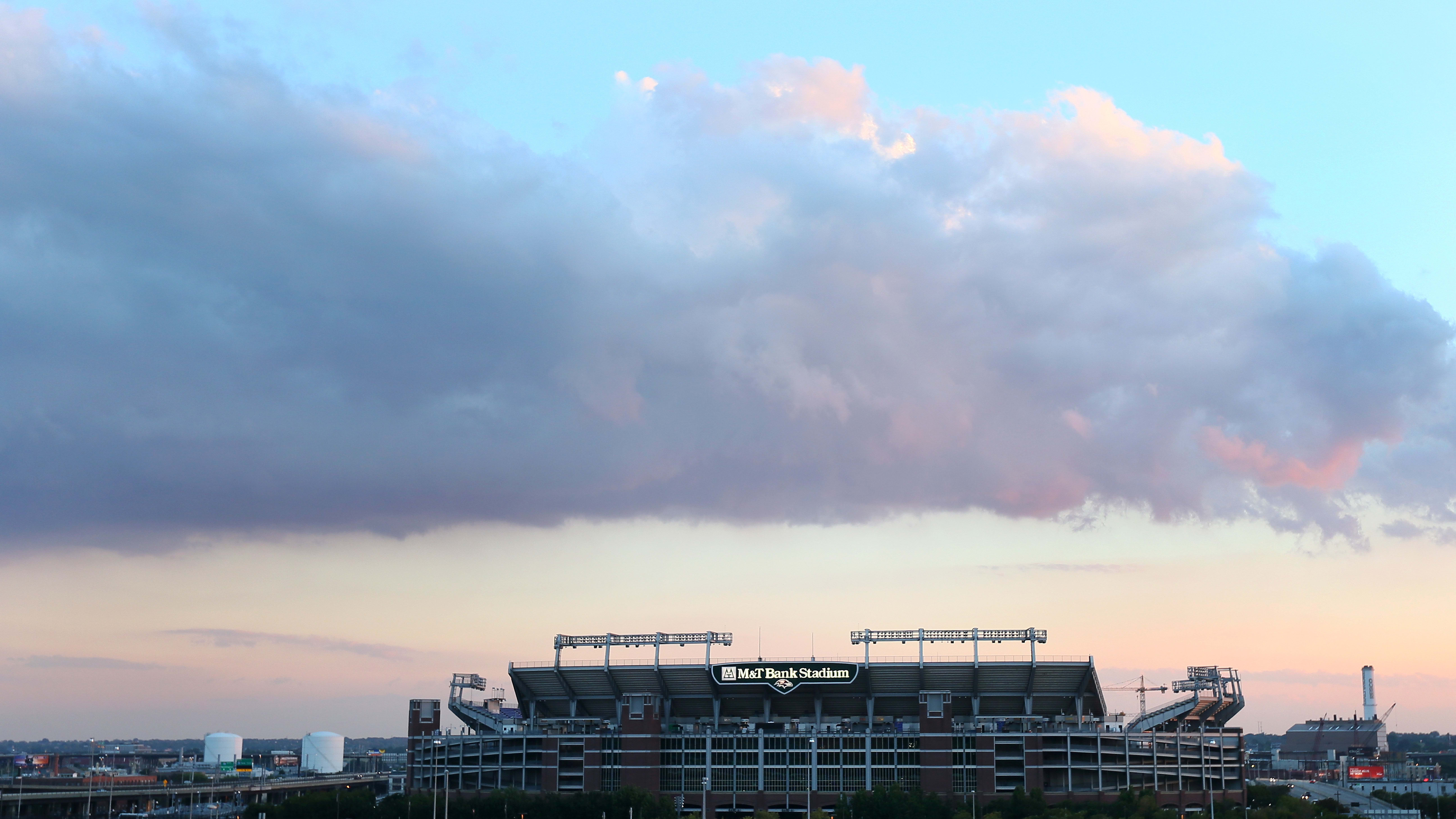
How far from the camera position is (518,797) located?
197 meters

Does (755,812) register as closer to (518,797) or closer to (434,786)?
(518,797)

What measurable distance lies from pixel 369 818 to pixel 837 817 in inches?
2863

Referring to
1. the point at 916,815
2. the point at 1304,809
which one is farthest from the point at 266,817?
the point at 1304,809

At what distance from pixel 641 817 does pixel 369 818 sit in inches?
1676

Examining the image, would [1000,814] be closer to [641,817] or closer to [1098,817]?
[1098,817]

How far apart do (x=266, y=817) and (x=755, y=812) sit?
7713cm

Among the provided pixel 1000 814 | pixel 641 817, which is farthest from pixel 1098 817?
pixel 641 817

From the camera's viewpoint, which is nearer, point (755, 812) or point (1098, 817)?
point (1098, 817)

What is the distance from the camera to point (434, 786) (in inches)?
7633

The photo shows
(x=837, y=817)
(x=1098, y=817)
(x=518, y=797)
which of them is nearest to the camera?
(x=1098, y=817)

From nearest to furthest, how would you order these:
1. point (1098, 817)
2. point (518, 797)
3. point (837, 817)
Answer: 1. point (1098, 817)
2. point (837, 817)
3. point (518, 797)

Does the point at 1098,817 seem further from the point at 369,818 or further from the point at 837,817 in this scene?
the point at 369,818

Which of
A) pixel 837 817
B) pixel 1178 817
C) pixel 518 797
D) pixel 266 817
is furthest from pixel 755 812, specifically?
A: pixel 266 817

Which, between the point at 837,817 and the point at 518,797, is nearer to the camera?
the point at 837,817
